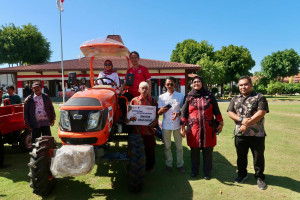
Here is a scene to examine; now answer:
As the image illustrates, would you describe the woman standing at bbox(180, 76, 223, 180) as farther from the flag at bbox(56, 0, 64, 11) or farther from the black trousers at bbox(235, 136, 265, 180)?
the flag at bbox(56, 0, 64, 11)

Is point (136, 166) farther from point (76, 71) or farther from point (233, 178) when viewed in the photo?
point (76, 71)

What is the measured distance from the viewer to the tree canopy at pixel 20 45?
98.5ft

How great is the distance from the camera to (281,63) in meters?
43.6

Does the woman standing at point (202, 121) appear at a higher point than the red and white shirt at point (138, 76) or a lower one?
lower

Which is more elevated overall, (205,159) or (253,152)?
(253,152)

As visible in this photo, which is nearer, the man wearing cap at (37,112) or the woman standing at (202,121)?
the woman standing at (202,121)

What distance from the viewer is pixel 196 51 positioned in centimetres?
3519

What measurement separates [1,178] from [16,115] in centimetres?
165

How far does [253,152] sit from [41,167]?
131 inches

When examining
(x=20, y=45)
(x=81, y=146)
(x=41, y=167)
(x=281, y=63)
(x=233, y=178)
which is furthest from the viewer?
(x=281, y=63)

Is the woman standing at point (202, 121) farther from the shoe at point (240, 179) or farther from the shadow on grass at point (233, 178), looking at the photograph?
the shoe at point (240, 179)

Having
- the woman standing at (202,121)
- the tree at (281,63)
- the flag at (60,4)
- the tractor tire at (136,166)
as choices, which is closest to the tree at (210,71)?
the flag at (60,4)

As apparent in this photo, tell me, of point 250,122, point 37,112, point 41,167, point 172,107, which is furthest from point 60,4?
point 250,122

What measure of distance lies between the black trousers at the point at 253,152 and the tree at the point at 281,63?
47899 mm
